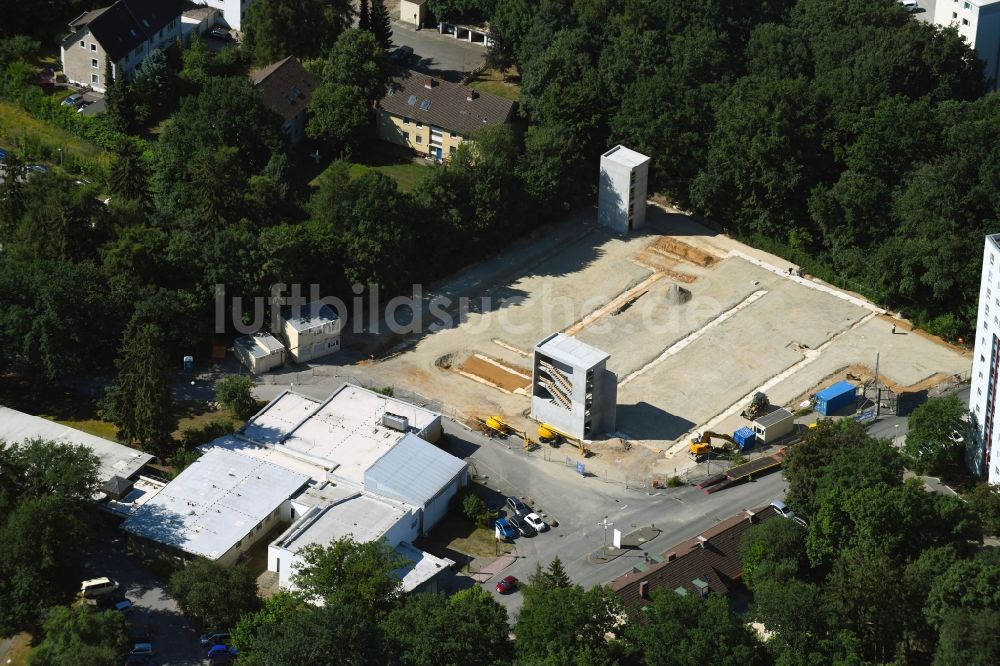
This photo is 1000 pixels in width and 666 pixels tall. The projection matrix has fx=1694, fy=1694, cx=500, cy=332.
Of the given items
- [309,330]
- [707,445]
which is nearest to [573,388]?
[707,445]

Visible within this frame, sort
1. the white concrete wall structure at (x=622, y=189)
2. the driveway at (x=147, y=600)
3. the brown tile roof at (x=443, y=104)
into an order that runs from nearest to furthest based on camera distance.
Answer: the driveway at (x=147, y=600) → the white concrete wall structure at (x=622, y=189) → the brown tile roof at (x=443, y=104)

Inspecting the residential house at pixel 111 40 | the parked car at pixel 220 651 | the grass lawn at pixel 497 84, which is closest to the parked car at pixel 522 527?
the parked car at pixel 220 651

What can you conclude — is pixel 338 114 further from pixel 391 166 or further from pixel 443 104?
pixel 443 104

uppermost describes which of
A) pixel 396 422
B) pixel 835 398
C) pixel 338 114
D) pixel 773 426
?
pixel 338 114

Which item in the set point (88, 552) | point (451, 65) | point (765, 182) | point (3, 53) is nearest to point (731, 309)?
point (765, 182)

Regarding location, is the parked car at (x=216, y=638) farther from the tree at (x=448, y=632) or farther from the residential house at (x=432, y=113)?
the residential house at (x=432, y=113)
